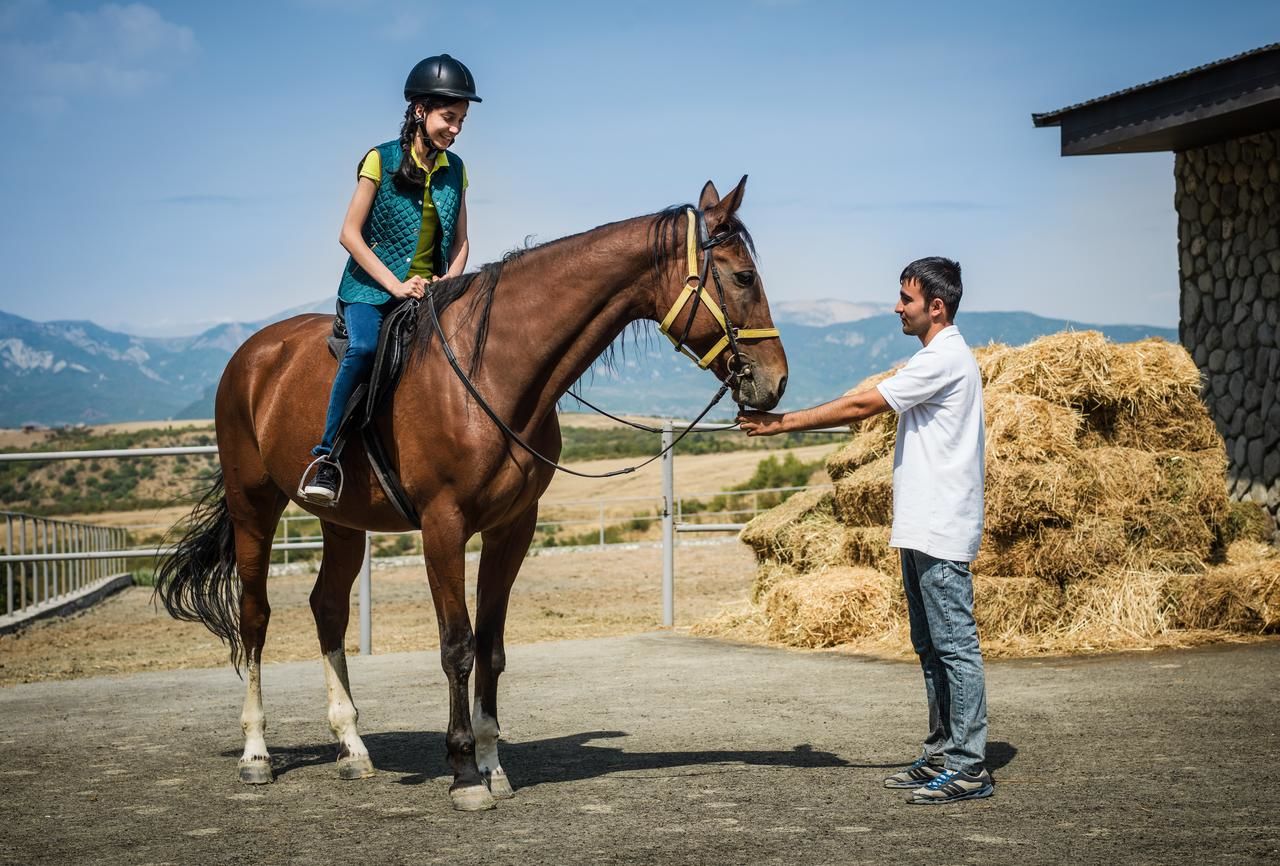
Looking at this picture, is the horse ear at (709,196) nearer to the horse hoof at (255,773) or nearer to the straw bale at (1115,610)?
the horse hoof at (255,773)

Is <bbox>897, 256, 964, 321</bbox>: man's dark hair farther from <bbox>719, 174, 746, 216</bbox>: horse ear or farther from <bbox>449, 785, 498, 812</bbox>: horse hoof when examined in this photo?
<bbox>449, 785, 498, 812</bbox>: horse hoof

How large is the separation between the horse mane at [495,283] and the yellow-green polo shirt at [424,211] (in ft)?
0.80

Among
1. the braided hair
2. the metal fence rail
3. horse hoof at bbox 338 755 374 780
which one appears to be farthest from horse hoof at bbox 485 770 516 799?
the metal fence rail

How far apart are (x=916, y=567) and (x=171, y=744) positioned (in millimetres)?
3712

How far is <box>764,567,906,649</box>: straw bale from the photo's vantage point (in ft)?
28.1

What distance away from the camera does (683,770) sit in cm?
491

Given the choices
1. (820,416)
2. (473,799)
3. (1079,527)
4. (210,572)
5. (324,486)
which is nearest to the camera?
(473,799)

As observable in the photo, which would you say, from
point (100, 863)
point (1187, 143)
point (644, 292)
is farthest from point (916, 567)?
point (1187, 143)

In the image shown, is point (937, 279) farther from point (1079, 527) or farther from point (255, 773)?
point (1079, 527)

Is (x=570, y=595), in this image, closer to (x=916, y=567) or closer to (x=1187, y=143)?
(x=1187, y=143)

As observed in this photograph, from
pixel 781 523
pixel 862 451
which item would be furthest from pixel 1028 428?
pixel 781 523

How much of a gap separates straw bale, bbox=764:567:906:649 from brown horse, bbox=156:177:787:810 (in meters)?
4.12

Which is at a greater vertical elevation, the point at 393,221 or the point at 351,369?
the point at 393,221

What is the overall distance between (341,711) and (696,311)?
2401 mm
